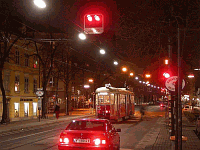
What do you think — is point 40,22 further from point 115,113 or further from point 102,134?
point 102,134

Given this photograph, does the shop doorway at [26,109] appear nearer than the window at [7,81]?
No

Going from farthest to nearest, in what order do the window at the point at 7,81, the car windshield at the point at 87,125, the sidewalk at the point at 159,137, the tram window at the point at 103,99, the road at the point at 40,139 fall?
the window at the point at 7,81, the tram window at the point at 103,99, the road at the point at 40,139, the sidewalk at the point at 159,137, the car windshield at the point at 87,125

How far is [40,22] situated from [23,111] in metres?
20.9

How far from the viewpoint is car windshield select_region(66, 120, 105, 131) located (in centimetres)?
1022

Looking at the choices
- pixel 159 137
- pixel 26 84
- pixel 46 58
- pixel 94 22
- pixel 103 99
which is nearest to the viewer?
pixel 94 22

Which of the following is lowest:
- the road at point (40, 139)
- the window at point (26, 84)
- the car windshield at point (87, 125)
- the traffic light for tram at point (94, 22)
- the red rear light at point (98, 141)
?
the road at point (40, 139)

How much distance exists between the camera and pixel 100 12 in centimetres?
1354

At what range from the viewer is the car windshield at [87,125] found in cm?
1022

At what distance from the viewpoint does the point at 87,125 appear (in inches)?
412

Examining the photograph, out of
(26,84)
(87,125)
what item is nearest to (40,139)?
A: (87,125)

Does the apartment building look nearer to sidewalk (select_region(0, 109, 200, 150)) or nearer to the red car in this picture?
sidewalk (select_region(0, 109, 200, 150))

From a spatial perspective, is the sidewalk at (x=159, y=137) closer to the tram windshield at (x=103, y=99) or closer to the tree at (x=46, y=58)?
the tram windshield at (x=103, y=99)

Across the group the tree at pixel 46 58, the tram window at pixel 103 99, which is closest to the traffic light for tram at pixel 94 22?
the tram window at pixel 103 99

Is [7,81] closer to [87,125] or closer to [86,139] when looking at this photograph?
[87,125]
